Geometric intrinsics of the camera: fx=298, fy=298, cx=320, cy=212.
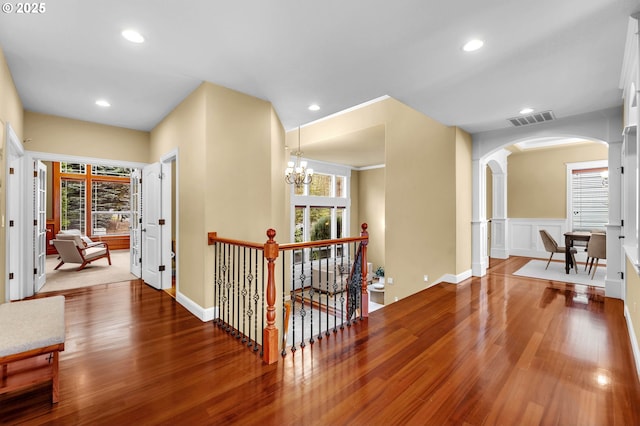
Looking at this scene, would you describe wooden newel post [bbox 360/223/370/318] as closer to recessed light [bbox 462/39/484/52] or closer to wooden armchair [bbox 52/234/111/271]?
recessed light [bbox 462/39/484/52]

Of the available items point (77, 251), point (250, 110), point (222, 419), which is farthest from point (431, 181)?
point (77, 251)

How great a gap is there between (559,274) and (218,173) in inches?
247

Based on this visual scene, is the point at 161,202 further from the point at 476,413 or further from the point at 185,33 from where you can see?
the point at 476,413

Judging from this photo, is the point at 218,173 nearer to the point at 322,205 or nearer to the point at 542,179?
the point at 322,205

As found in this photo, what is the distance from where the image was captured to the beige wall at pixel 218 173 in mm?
3393

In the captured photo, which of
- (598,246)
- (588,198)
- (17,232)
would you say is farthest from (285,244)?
(588,198)

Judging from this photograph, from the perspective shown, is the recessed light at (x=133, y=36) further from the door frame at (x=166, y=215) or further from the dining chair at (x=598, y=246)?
the dining chair at (x=598, y=246)

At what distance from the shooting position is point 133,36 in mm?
2512

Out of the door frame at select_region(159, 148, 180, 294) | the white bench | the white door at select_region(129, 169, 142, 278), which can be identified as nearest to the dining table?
the door frame at select_region(159, 148, 180, 294)

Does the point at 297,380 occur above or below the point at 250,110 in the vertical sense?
below

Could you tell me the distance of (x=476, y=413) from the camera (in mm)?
1834

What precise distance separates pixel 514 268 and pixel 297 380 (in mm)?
5838

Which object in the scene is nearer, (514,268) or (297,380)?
(297,380)

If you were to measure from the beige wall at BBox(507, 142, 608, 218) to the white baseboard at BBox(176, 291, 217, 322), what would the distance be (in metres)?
7.90
